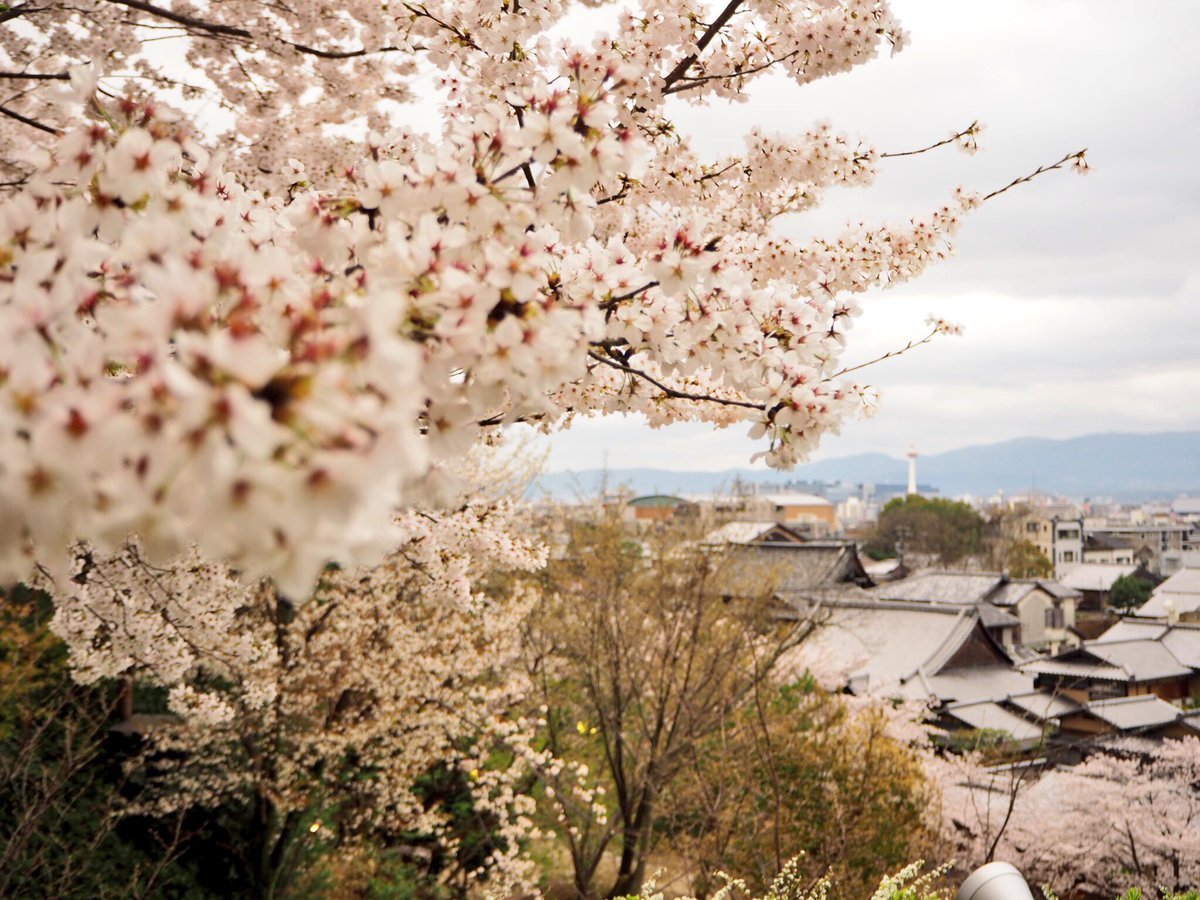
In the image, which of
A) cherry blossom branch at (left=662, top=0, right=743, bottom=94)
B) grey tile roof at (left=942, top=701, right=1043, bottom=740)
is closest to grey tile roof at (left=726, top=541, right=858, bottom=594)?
grey tile roof at (left=942, top=701, right=1043, bottom=740)

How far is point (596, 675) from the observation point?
9547mm

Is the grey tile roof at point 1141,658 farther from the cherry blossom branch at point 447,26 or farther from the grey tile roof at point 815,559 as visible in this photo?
the cherry blossom branch at point 447,26

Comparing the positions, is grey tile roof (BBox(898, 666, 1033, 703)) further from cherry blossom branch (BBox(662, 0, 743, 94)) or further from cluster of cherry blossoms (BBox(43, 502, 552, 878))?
cherry blossom branch (BBox(662, 0, 743, 94))

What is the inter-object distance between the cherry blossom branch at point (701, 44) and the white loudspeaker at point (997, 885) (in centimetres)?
411

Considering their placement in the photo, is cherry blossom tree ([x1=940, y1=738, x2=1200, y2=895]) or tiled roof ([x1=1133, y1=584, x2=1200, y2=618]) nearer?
cherry blossom tree ([x1=940, y1=738, x2=1200, y2=895])

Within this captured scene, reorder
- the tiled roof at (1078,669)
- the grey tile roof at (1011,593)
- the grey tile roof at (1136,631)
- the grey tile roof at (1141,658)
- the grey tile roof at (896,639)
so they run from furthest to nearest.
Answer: the grey tile roof at (1011,593)
the grey tile roof at (1136,631)
the grey tile roof at (1141,658)
the tiled roof at (1078,669)
the grey tile roof at (896,639)

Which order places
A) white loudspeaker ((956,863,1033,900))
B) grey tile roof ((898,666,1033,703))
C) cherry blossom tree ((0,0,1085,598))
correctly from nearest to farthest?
cherry blossom tree ((0,0,1085,598))
white loudspeaker ((956,863,1033,900))
grey tile roof ((898,666,1033,703))

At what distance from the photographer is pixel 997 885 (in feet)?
11.8

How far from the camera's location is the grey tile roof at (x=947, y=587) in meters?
31.8

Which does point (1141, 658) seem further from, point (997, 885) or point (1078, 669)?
point (997, 885)

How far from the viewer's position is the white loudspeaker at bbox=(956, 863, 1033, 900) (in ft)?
11.6

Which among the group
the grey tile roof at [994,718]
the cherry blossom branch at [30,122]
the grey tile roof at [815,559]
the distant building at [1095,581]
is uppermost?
the cherry blossom branch at [30,122]

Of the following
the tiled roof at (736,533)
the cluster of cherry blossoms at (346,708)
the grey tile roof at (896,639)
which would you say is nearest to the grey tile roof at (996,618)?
the grey tile roof at (896,639)

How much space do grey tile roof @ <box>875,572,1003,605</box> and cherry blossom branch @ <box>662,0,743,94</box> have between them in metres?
30.3
